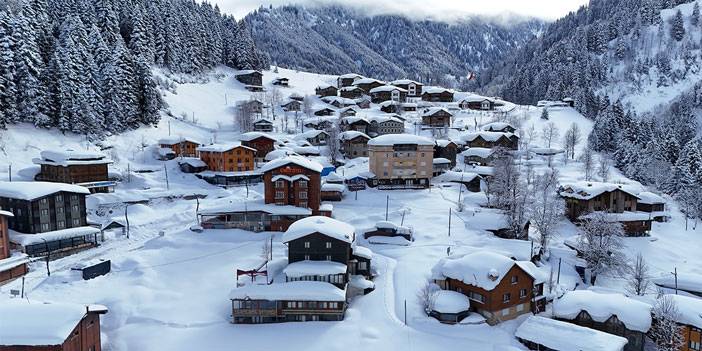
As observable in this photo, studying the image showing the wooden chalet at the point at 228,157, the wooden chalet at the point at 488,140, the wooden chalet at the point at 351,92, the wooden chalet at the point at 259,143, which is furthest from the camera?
the wooden chalet at the point at 351,92

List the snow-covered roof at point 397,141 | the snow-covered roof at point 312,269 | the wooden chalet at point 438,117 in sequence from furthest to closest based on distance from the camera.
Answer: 1. the wooden chalet at point 438,117
2. the snow-covered roof at point 397,141
3. the snow-covered roof at point 312,269

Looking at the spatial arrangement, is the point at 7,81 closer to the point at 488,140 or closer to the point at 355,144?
the point at 355,144

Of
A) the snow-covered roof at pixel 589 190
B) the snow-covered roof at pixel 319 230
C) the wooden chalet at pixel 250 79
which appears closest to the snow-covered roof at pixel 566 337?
the snow-covered roof at pixel 319 230

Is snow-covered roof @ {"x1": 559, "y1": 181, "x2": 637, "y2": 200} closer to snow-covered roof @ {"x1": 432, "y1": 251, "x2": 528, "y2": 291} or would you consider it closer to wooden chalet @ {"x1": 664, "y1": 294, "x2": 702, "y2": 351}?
wooden chalet @ {"x1": 664, "y1": 294, "x2": 702, "y2": 351}

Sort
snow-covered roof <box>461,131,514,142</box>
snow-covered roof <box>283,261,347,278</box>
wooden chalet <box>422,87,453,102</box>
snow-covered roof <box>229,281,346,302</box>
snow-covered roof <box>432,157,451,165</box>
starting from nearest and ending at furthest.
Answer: snow-covered roof <box>229,281,346,302</box> → snow-covered roof <box>283,261,347,278</box> → snow-covered roof <box>432,157,451,165</box> → snow-covered roof <box>461,131,514,142</box> → wooden chalet <box>422,87,453,102</box>

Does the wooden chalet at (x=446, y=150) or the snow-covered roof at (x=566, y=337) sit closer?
the snow-covered roof at (x=566, y=337)

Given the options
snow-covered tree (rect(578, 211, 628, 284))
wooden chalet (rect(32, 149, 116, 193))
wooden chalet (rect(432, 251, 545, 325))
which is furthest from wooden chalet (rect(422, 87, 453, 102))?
wooden chalet (rect(432, 251, 545, 325))

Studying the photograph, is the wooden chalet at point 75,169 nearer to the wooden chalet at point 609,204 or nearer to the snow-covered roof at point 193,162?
the snow-covered roof at point 193,162
